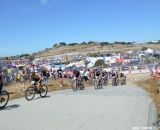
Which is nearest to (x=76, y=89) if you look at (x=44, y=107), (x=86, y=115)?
(x=44, y=107)

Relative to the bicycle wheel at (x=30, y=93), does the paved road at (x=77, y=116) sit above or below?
below

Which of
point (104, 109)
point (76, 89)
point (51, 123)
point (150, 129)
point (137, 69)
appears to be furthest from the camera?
point (137, 69)

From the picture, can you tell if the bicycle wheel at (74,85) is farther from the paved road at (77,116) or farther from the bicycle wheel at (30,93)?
the paved road at (77,116)

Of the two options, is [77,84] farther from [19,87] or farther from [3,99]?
[3,99]

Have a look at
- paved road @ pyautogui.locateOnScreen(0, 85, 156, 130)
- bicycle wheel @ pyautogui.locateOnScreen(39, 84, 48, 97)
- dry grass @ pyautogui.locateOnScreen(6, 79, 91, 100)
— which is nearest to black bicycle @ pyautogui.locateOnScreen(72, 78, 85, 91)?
dry grass @ pyautogui.locateOnScreen(6, 79, 91, 100)

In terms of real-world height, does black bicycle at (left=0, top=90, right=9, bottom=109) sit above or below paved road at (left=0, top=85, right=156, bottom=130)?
above

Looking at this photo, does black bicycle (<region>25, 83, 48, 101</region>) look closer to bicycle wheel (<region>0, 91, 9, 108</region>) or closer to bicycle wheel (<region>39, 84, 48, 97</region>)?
bicycle wheel (<region>39, 84, 48, 97</region>)

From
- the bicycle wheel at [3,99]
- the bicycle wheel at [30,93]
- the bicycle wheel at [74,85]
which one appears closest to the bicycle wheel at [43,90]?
the bicycle wheel at [30,93]

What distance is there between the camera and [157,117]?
1159 cm

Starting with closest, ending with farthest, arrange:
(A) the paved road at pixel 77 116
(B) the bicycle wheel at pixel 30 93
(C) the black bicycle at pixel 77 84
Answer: (A) the paved road at pixel 77 116, (B) the bicycle wheel at pixel 30 93, (C) the black bicycle at pixel 77 84

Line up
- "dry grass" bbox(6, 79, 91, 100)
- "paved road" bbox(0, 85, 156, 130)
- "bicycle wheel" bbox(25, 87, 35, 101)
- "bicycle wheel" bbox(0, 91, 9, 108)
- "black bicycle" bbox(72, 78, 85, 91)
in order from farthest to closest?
"black bicycle" bbox(72, 78, 85, 91) → "dry grass" bbox(6, 79, 91, 100) → "bicycle wheel" bbox(25, 87, 35, 101) → "bicycle wheel" bbox(0, 91, 9, 108) → "paved road" bbox(0, 85, 156, 130)

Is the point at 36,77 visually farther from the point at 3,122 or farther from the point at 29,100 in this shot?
the point at 3,122

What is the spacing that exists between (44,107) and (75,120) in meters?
3.54

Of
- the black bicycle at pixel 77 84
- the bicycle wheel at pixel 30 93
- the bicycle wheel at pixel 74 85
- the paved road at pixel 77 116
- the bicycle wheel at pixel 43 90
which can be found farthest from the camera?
the black bicycle at pixel 77 84
